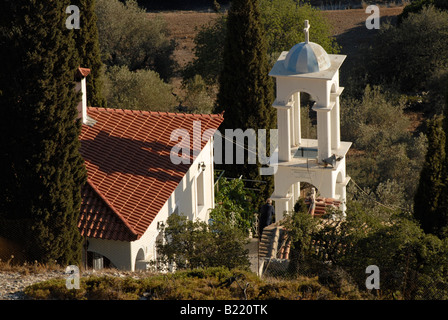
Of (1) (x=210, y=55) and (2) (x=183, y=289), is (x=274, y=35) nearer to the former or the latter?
(1) (x=210, y=55)

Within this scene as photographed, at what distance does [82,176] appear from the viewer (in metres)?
19.3

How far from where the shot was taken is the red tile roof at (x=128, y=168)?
64.3 feet

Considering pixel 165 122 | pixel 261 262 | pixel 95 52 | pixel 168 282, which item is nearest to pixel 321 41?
pixel 95 52

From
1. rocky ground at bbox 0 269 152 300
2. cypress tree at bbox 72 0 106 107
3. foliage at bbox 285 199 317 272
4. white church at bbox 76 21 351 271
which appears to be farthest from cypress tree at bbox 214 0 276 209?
rocky ground at bbox 0 269 152 300

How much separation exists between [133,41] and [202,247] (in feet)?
107

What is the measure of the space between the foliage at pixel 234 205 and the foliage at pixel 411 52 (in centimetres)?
2053

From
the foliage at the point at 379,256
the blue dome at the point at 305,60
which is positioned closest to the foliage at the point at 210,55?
the blue dome at the point at 305,60

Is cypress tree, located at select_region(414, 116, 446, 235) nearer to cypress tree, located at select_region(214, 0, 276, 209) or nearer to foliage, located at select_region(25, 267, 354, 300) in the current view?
foliage, located at select_region(25, 267, 354, 300)

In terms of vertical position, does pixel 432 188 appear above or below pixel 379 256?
above

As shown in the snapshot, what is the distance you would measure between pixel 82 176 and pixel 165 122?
4910 millimetres

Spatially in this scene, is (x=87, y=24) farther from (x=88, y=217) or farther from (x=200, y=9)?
(x=200, y=9)

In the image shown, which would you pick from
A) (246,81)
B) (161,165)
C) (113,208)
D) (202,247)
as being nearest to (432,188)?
(202,247)

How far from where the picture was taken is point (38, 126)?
18.4 metres

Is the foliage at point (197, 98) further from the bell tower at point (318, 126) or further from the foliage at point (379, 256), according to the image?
the foliage at point (379, 256)
